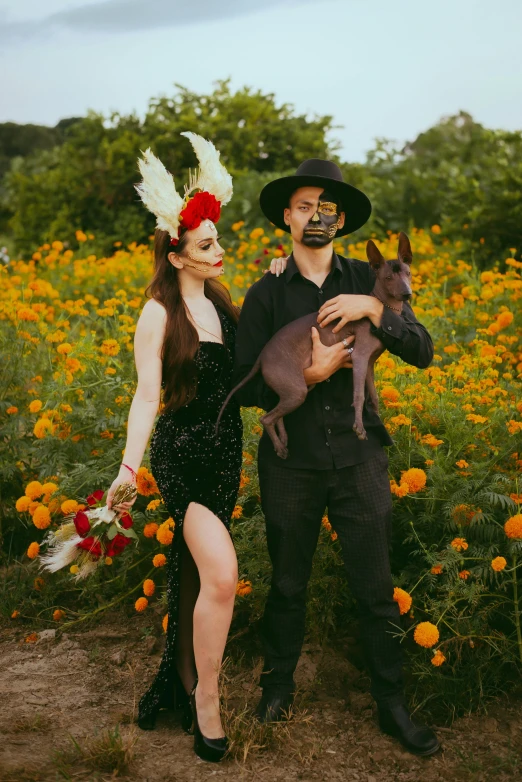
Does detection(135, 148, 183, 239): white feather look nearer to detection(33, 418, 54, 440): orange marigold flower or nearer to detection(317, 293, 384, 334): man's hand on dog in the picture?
detection(317, 293, 384, 334): man's hand on dog

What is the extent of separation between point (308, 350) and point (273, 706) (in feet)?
4.90

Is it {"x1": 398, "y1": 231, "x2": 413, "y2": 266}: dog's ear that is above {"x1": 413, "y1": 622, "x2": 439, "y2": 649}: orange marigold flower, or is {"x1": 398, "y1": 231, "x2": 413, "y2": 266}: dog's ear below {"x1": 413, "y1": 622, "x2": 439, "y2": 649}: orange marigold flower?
above

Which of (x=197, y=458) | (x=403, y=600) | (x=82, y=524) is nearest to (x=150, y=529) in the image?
(x=82, y=524)

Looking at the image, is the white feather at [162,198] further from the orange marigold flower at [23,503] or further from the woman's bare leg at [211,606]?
the orange marigold flower at [23,503]

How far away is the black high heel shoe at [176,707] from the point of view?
3492 millimetres

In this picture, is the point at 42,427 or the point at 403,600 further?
the point at 42,427

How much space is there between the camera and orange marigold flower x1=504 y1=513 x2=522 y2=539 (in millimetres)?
3215

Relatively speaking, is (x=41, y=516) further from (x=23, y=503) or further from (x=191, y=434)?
(x=191, y=434)

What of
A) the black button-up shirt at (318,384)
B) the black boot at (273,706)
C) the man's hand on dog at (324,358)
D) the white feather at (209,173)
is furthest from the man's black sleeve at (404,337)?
the black boot at (273,706)

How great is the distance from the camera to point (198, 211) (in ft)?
11.1

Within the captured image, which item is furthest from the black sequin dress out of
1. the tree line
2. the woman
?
the tree line

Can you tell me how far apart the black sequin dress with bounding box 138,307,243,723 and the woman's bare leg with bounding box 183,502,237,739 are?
143mm

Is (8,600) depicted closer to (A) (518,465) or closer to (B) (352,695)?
(B) (352,695)

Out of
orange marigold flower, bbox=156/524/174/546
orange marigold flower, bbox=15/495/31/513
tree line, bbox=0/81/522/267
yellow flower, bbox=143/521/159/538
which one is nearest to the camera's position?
orange marigold flower, bbox=156/524/174/546
